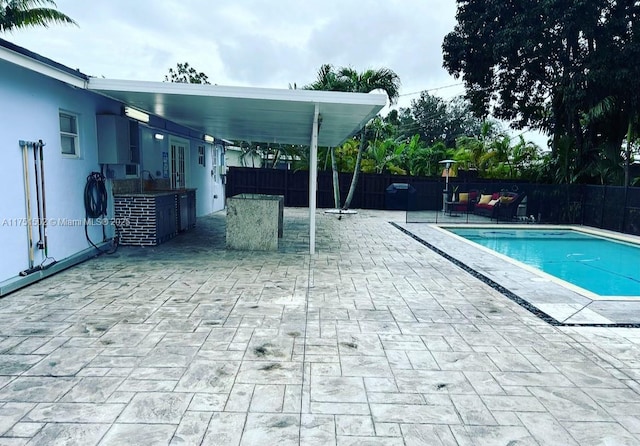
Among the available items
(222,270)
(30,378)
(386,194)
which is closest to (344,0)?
(386,194)

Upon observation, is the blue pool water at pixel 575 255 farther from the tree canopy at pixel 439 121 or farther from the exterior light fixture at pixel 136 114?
the tree canopy at pixel 439 121

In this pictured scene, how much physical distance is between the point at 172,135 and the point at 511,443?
1007 centimetres

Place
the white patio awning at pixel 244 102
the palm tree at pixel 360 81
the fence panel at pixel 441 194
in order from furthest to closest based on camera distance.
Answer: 1. the palm tree at pixel 360 81
2. the fence panel at pixel 441 194
3. the white patio awning at pixel 244 102

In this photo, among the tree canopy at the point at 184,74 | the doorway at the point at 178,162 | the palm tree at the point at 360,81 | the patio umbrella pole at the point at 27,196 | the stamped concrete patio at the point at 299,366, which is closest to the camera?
the stamped concrete patio at the point at 299,366

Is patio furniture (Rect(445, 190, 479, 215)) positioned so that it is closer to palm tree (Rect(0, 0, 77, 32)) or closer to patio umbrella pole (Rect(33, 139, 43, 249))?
patio umbrella pole (Rect(33, 139, 43, 249))

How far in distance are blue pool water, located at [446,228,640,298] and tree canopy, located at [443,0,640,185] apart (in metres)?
3.14

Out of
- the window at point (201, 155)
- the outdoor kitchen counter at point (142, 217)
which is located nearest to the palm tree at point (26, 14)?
the window at point (201, 155)

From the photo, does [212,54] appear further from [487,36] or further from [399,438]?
[399,438]

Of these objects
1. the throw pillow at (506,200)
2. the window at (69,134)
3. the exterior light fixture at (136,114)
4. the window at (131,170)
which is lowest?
the throw pillow at (506,200)

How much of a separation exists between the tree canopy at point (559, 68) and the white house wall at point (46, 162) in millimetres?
11760

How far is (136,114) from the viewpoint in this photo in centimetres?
767

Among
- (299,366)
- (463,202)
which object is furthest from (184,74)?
(299,366)

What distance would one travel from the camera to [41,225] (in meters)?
5.39

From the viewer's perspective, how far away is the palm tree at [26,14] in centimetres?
1431
